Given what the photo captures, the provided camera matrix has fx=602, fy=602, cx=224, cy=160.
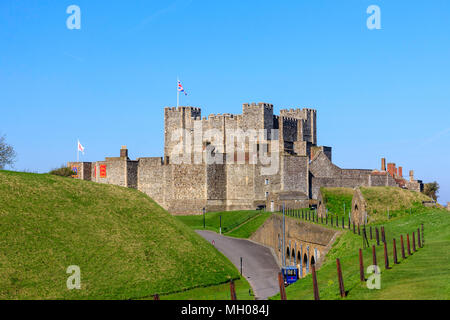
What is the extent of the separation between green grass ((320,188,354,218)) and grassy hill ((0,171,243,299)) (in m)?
15.2

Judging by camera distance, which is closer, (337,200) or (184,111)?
(337,200)

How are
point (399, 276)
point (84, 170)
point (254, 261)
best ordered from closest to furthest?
1. point (399, 276)
2. point (254, 261)
3. point (84, 170)

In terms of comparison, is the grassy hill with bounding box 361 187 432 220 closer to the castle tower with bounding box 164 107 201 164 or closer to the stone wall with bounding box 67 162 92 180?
the castle tower with bounding box 164 107 201 164

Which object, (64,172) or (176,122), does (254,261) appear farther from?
(64,172)

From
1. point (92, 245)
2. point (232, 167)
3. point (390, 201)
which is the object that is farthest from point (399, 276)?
point (232, 167)

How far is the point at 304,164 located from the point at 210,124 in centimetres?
1849

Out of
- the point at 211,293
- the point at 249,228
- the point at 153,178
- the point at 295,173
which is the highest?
the point at 295,173

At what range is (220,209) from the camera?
279ft

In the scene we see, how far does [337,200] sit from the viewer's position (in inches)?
2515

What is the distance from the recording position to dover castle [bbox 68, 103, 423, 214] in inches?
3322

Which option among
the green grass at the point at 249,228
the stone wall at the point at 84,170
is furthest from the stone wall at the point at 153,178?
the green grass at the point at 249,228

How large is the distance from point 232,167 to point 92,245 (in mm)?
→ 43298

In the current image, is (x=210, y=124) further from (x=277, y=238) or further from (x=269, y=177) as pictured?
(x=277, y=238)
